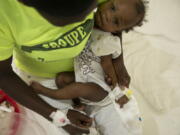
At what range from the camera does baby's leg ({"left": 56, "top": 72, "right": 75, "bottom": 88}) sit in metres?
1.03

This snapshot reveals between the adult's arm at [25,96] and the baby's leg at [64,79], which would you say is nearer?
the adult's arm at [25,96]

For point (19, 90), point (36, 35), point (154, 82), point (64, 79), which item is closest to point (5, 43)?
point (36, 35)

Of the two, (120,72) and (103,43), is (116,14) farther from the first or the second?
(120,72)

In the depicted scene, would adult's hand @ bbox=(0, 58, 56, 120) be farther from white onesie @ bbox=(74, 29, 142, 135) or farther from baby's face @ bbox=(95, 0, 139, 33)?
baby's face @ bbox=(95, 0, 139, 33)

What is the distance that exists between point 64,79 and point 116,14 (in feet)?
0.97

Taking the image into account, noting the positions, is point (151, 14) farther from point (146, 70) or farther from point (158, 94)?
point (158, 94)

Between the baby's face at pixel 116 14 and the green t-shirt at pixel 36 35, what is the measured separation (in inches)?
4.4

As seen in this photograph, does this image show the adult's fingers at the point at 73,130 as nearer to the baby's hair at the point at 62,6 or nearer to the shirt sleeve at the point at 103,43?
the shirt sleeve at the point at 103,43

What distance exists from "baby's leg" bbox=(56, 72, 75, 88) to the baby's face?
0.21 m

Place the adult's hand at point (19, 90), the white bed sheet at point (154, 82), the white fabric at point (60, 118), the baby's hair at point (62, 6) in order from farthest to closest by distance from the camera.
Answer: the white bed sheet at point (154, 82) → the white fabric at point (60, 118) → the adult's hand at point (19, 90) → the baby's hair at point (62, 6)

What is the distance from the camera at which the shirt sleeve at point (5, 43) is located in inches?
28.2

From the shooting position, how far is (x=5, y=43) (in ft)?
2.43

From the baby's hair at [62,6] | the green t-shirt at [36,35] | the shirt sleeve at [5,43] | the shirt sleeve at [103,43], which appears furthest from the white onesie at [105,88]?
the baby's hair at [62,6]

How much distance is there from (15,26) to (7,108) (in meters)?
0.45
